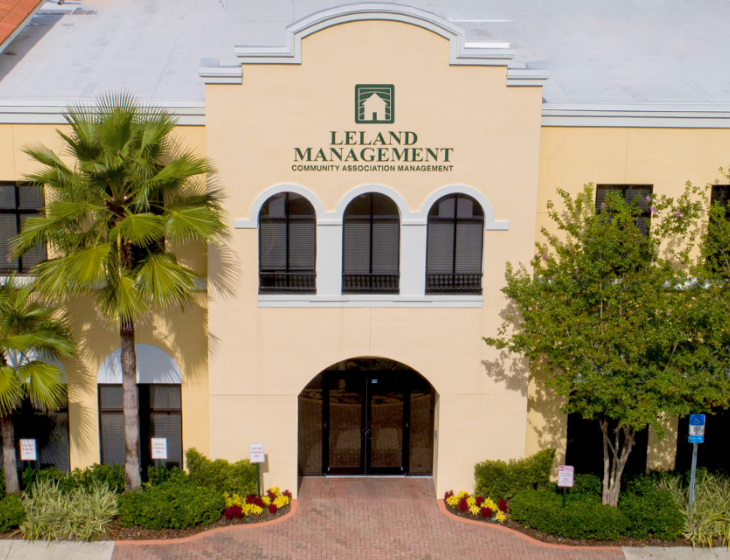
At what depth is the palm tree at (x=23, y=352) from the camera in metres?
13.4

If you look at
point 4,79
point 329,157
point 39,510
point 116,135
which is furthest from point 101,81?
point 39,510

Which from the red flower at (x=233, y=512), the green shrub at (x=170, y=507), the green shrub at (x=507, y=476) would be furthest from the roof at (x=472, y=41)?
the red flower at (x=233, y=512)

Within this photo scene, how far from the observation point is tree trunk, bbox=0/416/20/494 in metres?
14.2

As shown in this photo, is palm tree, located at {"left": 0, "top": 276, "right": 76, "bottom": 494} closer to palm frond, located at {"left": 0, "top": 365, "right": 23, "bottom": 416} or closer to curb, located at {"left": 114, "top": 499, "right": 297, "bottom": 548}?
palm frond, located at {"left": 0, "top": 365, "right": 23, "bottom": 416}

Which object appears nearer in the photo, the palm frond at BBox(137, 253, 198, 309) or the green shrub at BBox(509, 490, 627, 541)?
the palm frond at BBox(137, 253, 198, 309)

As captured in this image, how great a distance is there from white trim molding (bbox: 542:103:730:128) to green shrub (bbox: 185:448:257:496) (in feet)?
30.7

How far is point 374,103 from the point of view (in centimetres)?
1427

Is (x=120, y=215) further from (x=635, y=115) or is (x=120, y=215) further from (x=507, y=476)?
→ (x=635, y=115)

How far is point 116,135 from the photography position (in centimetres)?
1290

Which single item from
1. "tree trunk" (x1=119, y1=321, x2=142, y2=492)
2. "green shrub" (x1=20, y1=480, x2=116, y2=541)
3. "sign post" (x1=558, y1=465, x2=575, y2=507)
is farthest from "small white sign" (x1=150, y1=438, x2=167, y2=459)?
"sign post" (x1=558, y1=465, x2=575, y2=507)

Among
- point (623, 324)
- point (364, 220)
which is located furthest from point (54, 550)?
point (623, 324)

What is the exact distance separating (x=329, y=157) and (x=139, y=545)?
814cm

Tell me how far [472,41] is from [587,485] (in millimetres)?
10084

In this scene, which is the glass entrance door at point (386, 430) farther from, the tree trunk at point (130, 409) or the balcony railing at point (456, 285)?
the tree trunk at point (130, 409)
